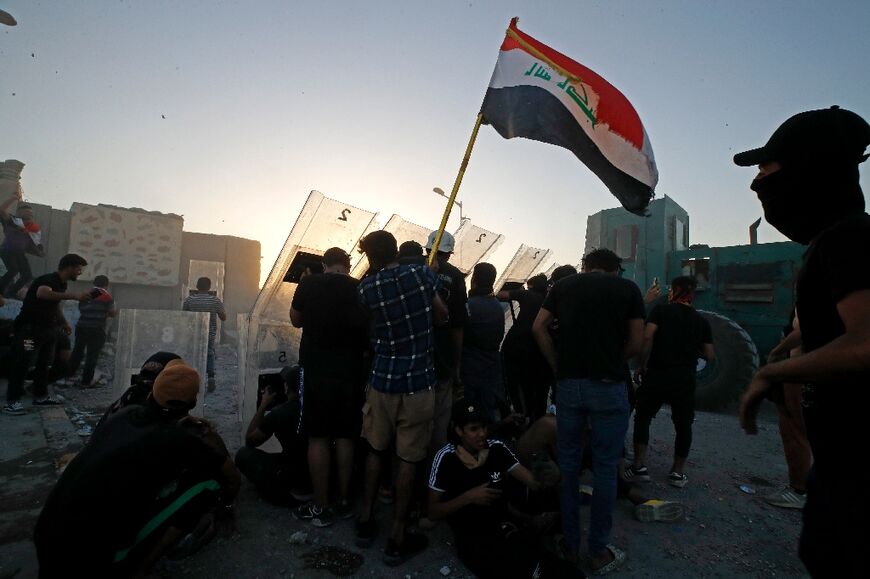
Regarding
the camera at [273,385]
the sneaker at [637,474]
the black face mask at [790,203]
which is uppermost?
the black face mask at [790,203]

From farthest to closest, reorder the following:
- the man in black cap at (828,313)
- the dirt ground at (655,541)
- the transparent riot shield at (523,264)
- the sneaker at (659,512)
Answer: the transparent riot shield at (523,264)
the sneaker at (659,512)
the dirt ground at (655,541)
the man in black cap at (828,313)

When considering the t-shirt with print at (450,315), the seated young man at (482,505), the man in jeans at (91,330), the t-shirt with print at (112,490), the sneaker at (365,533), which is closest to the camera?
the t-shirt with print at (112,490)

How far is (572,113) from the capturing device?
371 cm

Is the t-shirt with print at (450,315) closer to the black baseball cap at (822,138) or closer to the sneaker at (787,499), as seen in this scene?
the black baseball cap at (822,138)

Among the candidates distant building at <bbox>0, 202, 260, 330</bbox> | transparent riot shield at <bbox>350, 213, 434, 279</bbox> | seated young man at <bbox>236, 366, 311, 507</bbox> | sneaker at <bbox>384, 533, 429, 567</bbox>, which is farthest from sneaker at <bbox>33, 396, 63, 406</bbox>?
distant building at <bbox>0, 202, 260, 330</bbox>

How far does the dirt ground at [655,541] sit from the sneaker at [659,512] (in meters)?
0.04

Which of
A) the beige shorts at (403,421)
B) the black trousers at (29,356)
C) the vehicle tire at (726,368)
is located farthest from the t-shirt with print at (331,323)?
the vehicle tire at (726,368)

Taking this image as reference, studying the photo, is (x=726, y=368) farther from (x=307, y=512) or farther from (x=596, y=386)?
(x=307, y=512)

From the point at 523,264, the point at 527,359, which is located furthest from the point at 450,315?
the point at 523,264

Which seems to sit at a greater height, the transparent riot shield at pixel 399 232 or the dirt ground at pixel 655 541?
the transparent riot shield at pixel 399 232

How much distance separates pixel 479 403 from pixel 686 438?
6.00ft

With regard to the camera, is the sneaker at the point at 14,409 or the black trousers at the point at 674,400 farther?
the sneaker at the point at 14,409

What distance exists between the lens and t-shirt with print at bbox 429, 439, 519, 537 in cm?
256

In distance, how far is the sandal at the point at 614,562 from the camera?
2490mm
